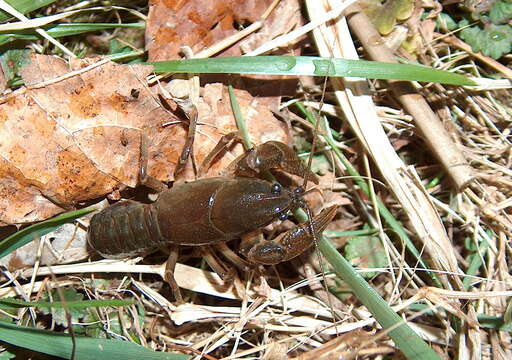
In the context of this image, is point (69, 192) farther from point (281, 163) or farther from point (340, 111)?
point (340, 111)

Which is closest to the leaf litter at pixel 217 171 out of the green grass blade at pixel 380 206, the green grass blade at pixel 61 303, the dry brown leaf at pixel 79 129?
the dry brown leaf at pixel 79 129

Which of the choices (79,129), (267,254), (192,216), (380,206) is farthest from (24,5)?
(380,206)

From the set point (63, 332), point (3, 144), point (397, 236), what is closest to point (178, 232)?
point (63, 332)

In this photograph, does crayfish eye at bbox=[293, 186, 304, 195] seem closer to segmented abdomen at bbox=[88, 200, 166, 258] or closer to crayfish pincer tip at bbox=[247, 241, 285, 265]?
crayfish pincer tip at bbox=[247, 241, 285, 265]

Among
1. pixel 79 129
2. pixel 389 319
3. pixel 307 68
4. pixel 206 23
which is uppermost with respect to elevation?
pixel 206 23

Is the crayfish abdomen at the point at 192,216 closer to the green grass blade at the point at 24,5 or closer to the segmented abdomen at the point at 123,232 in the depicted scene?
the segmented abdomen at the point at 123,232

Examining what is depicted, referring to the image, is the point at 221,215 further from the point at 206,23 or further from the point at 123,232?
the point at 206,23
